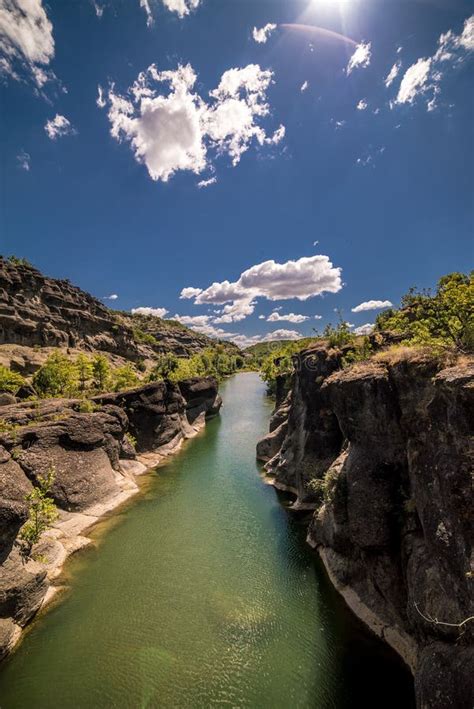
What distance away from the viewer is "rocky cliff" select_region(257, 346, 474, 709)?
10578mm

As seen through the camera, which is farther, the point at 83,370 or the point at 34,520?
the point at 83,370

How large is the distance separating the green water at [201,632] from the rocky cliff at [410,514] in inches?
74.5

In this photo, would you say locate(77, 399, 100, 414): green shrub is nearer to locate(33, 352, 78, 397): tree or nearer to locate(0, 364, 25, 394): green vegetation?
locate(33, 352, 78, 397): tree

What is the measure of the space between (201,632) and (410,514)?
1157 centimetres

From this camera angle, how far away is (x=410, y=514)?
14984 mm

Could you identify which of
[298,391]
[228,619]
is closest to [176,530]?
[228,619]

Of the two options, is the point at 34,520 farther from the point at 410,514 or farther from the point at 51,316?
the point at 51,316

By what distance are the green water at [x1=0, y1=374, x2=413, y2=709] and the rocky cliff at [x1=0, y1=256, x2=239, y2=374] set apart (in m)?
49.4

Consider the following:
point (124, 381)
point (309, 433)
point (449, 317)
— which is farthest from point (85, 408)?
point (449, 317)

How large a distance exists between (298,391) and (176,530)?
17064 mm

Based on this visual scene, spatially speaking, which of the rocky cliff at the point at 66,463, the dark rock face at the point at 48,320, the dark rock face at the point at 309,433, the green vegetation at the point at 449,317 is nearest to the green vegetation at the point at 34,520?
the rocky cliff at the point at 66,463

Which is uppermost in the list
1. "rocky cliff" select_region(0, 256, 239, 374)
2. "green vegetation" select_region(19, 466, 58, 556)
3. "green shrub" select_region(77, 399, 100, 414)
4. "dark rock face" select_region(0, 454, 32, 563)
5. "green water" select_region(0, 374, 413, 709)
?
"rocky cliff" select_region(0, 256, 239, 374)

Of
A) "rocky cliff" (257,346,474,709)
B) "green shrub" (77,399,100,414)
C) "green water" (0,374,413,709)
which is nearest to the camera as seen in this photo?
"rocky cliff" (257,346,474,709)

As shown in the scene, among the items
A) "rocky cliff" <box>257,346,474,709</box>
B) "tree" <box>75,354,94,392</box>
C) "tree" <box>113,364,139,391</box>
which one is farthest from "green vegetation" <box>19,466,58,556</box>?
"tree" <box>75,354,94,392</box>
